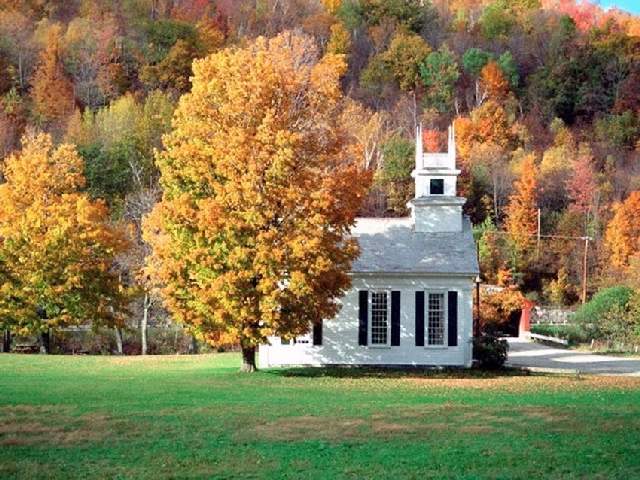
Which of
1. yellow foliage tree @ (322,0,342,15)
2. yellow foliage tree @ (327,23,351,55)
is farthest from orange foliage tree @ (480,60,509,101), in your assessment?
yellow foliage tree @ (322,0,342,15)

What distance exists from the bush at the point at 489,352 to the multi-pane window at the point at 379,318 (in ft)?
9.83

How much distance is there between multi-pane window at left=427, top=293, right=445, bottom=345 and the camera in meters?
34.9

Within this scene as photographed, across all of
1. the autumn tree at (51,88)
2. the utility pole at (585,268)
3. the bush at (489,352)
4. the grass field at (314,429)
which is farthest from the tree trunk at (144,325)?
the autumn tree at (51,88)

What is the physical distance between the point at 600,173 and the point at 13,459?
77118 millimetres

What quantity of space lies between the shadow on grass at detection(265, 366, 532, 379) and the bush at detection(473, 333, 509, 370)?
0.36 m

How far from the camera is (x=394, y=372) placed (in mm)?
33594

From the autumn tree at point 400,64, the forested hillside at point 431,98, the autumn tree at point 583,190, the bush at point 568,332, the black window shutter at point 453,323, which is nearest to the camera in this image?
the black window shutter at point 453,323

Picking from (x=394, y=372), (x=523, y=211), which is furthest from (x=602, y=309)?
(x=523, y=211)

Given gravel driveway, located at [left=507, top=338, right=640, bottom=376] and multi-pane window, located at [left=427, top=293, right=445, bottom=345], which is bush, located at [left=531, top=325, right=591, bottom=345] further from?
multi-pane window, located at [left=427, top=293, right=445, bottom=345]

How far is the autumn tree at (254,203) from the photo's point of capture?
97.7 ft

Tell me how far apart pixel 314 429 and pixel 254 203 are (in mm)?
12926

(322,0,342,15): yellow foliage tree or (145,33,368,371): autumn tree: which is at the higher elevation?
(322,0,342,15): yellow foliage tree

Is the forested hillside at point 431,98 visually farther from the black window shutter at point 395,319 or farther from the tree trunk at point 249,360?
the black window shutter at point 395,319

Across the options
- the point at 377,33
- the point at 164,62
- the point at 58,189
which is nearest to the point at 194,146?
the point at 58,189
